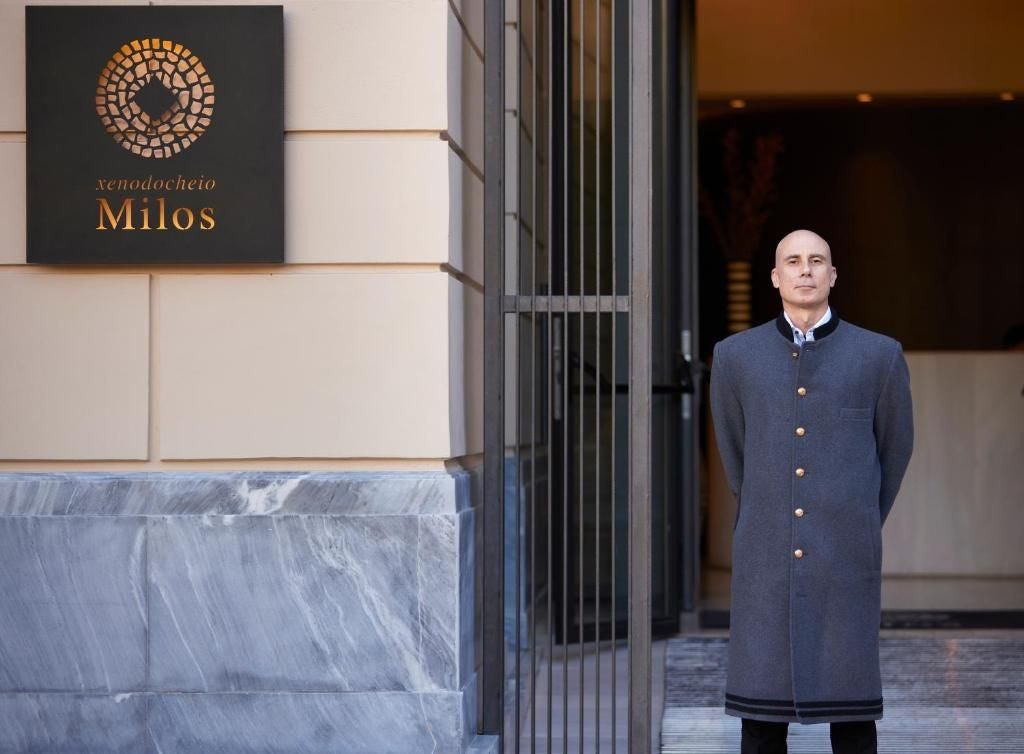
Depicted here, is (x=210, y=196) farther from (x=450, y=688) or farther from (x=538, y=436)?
(x=538, y=436)

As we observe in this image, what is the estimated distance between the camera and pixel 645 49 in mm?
5035

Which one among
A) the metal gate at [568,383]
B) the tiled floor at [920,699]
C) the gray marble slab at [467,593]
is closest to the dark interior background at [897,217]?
the metal gate at [568,383]

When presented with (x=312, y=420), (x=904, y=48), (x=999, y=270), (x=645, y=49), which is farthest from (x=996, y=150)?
(x=312, y=420)

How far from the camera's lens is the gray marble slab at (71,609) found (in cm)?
479

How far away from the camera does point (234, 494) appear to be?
189 inches

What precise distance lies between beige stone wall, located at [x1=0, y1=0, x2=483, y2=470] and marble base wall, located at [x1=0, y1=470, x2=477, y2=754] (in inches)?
5.5

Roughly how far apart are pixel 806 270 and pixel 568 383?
2.31 m

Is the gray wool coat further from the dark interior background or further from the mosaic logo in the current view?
the dark interior background

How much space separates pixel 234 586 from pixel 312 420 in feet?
1.90

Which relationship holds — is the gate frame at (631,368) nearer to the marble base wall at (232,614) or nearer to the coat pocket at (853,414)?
the marble base wall at (232,614)

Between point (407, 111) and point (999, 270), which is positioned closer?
point (407, 111)

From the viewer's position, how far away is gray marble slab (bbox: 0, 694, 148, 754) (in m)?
4.78

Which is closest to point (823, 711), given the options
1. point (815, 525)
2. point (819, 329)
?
point (815, 525)

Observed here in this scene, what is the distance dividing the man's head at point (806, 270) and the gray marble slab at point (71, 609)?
2.17 m
